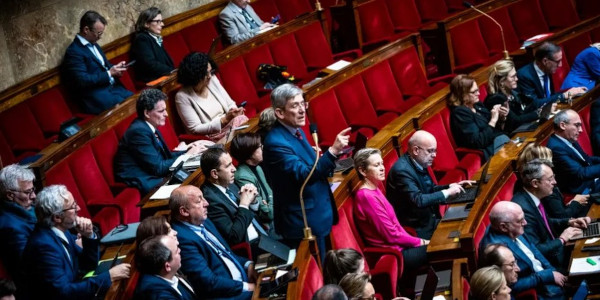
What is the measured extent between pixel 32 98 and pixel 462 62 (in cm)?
140

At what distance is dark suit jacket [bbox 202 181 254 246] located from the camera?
183 centimetres

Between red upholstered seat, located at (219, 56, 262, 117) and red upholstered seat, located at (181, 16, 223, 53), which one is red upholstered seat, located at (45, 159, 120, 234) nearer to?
red upholstered seat, located at (219, 56, 262, 117)

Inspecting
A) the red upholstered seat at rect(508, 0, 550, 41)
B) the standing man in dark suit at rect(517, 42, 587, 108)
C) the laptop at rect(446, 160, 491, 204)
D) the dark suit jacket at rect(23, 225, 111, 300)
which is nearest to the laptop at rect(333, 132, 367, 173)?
the laptop at rect(446, 160, 491, 204)

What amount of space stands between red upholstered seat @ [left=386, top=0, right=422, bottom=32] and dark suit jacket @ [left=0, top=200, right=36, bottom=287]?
1.80 m

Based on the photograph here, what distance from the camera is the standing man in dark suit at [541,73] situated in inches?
111

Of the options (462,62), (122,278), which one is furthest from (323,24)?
(122,278)

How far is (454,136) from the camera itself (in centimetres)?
250

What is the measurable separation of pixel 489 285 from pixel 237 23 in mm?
1649

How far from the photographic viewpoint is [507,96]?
269 centimetres

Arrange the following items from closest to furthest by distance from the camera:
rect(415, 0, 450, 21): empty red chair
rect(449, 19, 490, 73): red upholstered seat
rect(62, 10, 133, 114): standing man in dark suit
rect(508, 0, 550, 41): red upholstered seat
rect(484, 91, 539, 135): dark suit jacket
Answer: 1. rect(62, 10, 133, 114): standing man in dark suit
2. rect(484, 91, 539, 135): dark suit jacket
3. rect(449, 19, 490, 73): red upholstered seat
4. rect(508, 0, 550, 41): red upholstered seat
5. rect(415, 0, 450, 21): empty red chair

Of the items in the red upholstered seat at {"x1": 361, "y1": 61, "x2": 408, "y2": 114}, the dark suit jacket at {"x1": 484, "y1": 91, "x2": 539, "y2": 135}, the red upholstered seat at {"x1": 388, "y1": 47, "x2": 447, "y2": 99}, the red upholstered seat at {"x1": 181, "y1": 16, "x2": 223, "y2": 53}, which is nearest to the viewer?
the dark suit jacket at {"x1": 484, "y1": 91, "x2": 539, "y2": 135}

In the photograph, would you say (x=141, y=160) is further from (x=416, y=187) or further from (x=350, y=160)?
(x=416, y=187)

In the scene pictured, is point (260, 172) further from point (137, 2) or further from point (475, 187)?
point (137, 2)

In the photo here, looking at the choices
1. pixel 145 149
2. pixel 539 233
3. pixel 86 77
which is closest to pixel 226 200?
pixel 145 149
